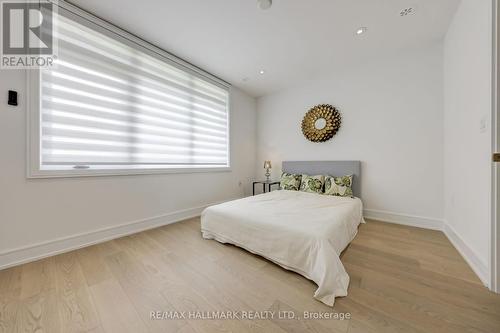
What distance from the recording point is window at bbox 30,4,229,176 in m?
1.85

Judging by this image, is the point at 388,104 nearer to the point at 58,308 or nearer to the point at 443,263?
the point at 443,263

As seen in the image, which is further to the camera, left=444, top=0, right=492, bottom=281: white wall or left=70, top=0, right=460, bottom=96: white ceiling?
left=70, top=0, right=460, bottom=96: white ceiling

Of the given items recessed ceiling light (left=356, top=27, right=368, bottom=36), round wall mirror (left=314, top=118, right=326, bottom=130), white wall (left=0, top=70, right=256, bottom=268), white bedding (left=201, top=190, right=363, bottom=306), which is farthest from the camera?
round wall mirror (left=314, top=118, right=326, bottom=130)

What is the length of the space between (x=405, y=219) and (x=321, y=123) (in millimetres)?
2025

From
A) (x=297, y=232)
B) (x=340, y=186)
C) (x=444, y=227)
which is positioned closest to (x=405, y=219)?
(x=444, y=227)

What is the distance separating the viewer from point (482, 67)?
1.46 metres

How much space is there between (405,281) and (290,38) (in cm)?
289

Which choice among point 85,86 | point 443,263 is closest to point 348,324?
point 443,263

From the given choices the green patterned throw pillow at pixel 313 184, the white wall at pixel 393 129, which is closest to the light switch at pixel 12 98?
the green patterned throw pillow at pixel 313 184

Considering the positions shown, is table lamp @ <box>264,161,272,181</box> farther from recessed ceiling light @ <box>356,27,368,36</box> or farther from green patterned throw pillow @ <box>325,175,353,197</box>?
recessed ceiling light @ <box>356,27,368,36</box>

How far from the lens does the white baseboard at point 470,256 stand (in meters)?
1.38

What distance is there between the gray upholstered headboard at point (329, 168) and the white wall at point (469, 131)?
1.04 m

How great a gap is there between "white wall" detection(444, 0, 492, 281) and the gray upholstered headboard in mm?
1037

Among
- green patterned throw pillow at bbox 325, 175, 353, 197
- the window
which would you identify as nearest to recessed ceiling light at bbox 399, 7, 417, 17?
green patterned throw pillow at bbox 325, 175, 353, 197
